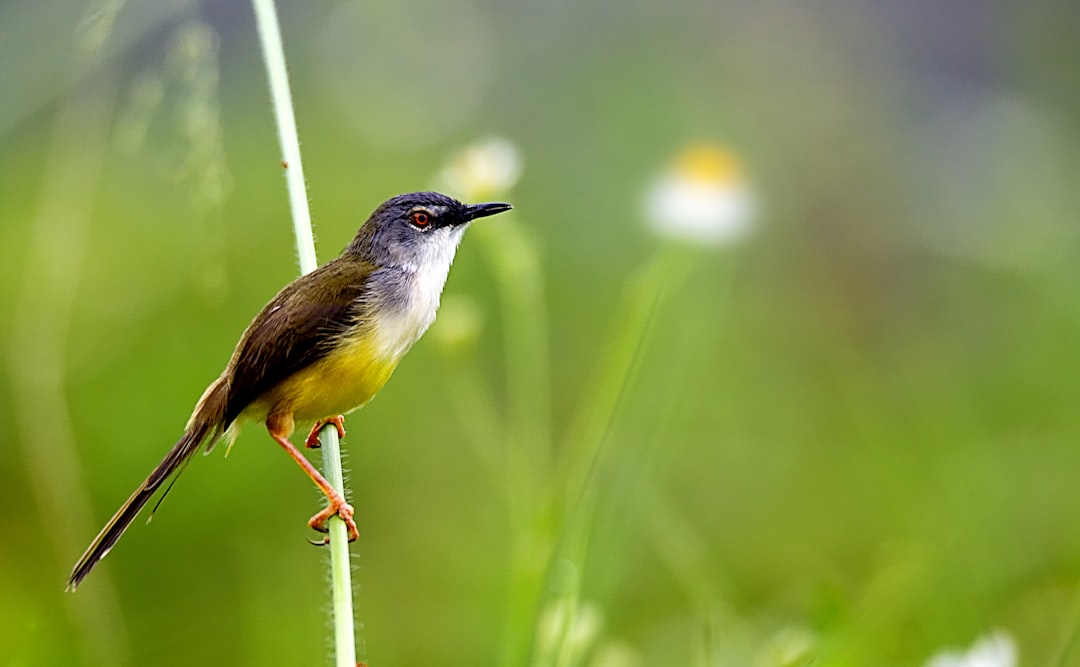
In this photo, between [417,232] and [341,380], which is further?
[417,232]

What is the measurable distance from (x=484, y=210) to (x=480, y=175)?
0.45 meters

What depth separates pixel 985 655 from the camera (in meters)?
2.31

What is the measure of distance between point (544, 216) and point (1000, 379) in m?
3.08

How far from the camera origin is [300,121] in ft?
24.6

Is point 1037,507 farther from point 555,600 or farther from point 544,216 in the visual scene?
point 544,216

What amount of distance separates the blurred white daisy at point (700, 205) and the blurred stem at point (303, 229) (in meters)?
1.00

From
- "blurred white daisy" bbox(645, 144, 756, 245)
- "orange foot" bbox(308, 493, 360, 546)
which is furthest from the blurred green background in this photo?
"orange foot" bbox(308, 493, 360, 546)

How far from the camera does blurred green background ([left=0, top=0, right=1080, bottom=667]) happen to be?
8.77 ft

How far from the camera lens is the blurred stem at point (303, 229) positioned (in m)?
1.82

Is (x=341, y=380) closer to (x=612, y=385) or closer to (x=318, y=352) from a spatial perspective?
(x=318, y=352)

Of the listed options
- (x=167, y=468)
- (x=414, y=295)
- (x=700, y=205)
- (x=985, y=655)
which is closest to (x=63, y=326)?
(x=167, y=468)

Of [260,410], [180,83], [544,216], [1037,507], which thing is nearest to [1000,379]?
[1037,507]

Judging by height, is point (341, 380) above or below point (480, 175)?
below

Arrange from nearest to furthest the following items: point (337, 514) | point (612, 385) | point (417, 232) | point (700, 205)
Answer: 1. point (337, 514)
2. point (612, 385)
3. point (417, 232)
4. point (700, 205)
